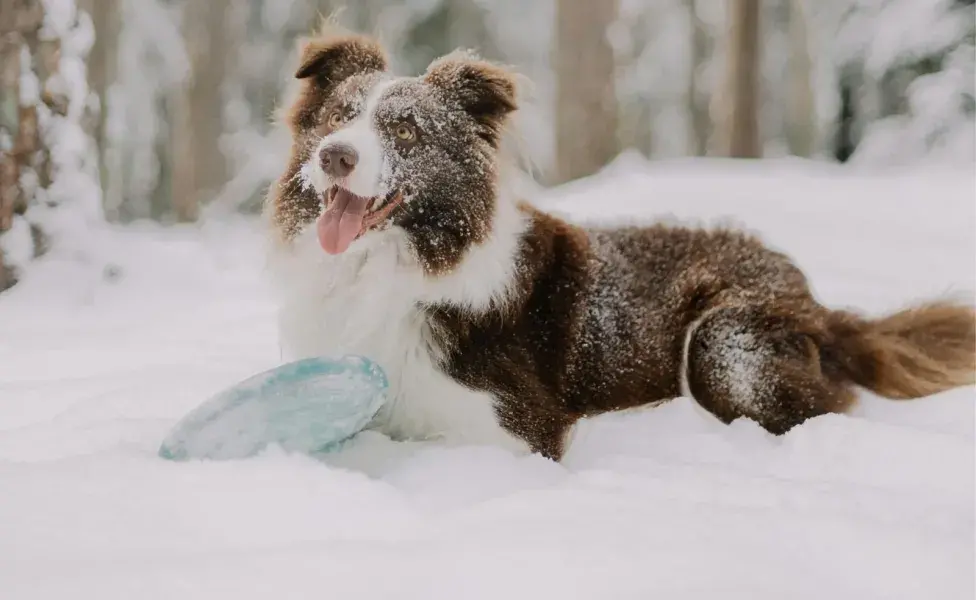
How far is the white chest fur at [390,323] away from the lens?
319cm

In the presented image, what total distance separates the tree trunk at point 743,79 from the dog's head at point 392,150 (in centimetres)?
734

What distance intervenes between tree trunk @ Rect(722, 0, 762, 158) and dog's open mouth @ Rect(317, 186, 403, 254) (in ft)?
26.5

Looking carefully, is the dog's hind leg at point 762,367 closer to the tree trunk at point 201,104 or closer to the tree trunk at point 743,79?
the tree trunk at point 743,79

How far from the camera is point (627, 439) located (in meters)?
3.46

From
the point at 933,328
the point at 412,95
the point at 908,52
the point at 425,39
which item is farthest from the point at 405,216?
the point at 425,39

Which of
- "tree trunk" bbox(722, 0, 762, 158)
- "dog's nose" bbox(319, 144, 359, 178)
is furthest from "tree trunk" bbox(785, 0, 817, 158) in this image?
"dog's nose" bbox(319, 144, 359, 178)

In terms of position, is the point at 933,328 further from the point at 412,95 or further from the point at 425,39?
the point at 425,39

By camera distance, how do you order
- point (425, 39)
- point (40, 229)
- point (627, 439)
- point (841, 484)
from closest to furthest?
1. point (841, 484)
2. point (627, 439)
3. point (40, 229)
4. point (425, 39)

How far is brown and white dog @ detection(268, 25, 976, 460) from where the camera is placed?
323 cm

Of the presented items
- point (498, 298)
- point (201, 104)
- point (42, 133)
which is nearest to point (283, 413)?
point (498, 298)

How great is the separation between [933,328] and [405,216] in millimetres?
2508

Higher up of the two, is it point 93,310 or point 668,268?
point 668,268

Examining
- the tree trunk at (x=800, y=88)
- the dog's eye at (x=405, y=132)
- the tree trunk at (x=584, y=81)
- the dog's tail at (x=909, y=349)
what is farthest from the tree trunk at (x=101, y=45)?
the tree trunk at (x=800, y=88)

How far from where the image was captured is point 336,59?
3711mm
